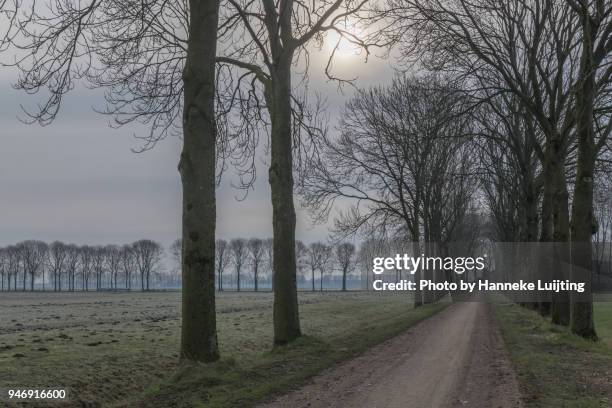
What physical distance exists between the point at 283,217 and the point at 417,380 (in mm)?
6102

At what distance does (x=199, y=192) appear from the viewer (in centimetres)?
1066

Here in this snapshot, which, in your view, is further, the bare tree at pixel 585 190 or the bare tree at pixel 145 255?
the bare tree at pixel 145 255

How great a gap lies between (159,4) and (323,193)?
2097 centimetres

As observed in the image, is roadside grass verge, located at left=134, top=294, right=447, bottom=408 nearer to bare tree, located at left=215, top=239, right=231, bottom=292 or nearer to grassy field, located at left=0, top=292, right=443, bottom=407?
grassy field, located at left=0, top=292, right=443, bottom=407

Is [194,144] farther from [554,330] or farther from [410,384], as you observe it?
[554,330]

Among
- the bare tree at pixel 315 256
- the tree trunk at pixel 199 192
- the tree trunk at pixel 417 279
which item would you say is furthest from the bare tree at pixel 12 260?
the tree trunk at pixel 199 192

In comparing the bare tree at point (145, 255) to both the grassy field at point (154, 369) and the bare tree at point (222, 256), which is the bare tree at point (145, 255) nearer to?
the bare tree at point (222, 256)

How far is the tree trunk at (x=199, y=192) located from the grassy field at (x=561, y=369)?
561cm

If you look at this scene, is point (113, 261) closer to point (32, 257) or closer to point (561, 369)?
point (32, 257)

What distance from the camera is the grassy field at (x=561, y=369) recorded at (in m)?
8.26

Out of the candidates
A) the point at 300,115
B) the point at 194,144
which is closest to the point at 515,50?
the point at 300,115

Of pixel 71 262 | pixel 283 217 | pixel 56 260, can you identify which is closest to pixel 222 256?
pixel 71 262

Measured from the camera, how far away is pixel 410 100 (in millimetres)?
35062

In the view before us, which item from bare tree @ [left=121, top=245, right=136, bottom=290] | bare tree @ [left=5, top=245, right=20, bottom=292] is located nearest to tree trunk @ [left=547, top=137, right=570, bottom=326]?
bare tree @ [left=121, top=245, right=136, bottom=290]
